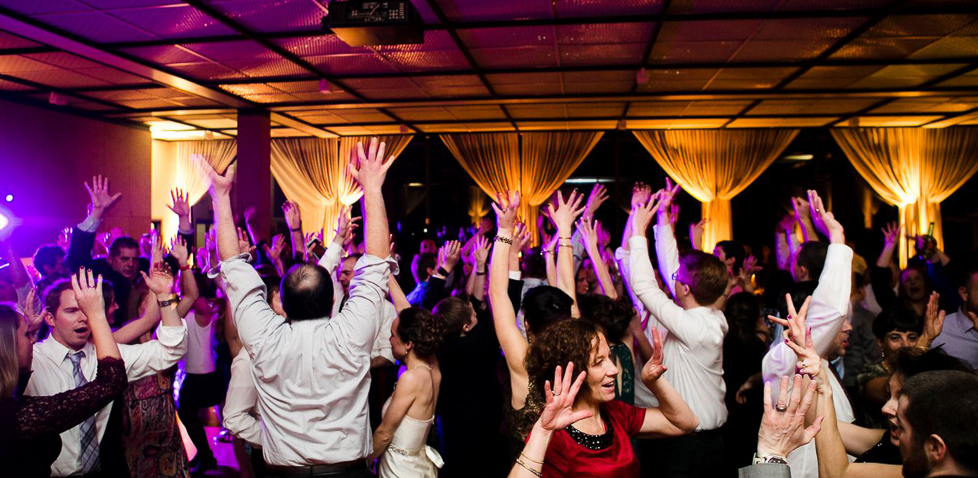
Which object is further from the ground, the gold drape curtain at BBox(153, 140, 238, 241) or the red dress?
the gold drape curtain at BBox(153, 140, 238, 241)

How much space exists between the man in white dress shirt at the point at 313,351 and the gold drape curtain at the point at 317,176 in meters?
9.17

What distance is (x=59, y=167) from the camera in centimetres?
855

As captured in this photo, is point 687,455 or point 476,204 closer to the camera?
point 687,455

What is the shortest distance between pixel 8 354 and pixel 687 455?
7.48 feet

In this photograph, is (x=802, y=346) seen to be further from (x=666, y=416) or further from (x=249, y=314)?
(x=249, y=314)

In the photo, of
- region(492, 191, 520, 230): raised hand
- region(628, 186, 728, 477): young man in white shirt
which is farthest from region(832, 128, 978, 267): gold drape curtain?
region(492, 191, 520, 230): raised hand

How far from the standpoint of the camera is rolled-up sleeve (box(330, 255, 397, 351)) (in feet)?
7.12

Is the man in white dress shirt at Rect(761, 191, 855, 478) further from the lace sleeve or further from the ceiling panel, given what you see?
the ceiling panel

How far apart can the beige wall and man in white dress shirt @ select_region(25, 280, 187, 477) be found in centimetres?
670

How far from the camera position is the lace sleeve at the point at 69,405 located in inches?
69.3

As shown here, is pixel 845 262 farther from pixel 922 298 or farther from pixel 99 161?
pixel 99 161

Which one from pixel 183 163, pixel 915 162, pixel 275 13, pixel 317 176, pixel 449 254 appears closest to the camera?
pixel 449 254

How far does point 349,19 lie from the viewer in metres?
4.40

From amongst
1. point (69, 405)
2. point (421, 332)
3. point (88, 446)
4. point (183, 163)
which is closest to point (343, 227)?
point (421, 332)
